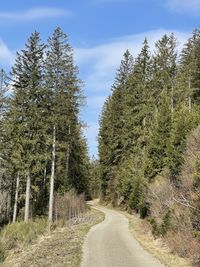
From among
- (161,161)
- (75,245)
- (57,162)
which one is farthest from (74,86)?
(75,245)

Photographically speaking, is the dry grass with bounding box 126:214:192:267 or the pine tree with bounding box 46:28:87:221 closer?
the dry grass with bounding box 126:214:192:267

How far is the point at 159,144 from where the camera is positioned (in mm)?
34656

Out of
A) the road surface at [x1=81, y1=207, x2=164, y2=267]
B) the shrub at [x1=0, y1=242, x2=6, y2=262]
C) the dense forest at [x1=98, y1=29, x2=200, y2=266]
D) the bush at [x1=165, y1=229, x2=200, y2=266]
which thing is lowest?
the shrub at [x1=0, y1=242, x2=6, y2=262]

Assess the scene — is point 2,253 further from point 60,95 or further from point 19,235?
point 60,95

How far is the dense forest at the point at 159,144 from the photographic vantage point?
20.4 meters

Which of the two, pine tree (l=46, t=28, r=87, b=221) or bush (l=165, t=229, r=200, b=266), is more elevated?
pine tree (l=46, t=28, r=87, b=221)

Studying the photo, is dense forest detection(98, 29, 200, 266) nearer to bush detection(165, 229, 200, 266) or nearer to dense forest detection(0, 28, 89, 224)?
bush detection(165, 229, 200, 266)

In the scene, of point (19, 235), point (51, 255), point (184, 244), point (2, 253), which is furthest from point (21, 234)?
point (184, 244)

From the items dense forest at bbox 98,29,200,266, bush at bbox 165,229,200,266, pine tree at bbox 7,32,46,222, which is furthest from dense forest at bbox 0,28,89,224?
bush at bbox 165,229,200,266

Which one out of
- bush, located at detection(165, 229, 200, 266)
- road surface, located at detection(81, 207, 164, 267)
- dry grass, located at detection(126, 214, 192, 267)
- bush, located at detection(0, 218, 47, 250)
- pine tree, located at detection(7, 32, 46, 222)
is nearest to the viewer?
road surface, located at detection(81, 207, 164, 267)

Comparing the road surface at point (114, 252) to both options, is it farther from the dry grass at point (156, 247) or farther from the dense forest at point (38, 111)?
the dense forest at point (38, 111)

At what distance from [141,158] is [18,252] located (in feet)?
88.6

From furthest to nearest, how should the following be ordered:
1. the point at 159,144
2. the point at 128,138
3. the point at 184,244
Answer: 1. the point at 128,138
2. the point at 159,144
3. the point at 184,244

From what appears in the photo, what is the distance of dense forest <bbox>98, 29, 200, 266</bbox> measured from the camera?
20359mm
